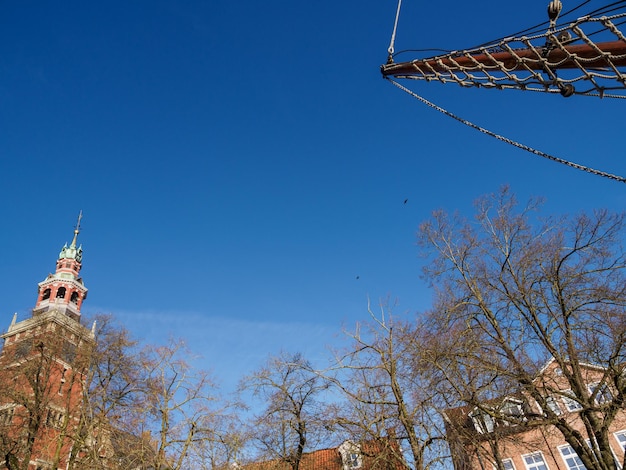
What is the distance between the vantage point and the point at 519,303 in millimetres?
16875

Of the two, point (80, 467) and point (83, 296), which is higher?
point (83, 296)

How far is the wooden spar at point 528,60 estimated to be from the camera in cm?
653

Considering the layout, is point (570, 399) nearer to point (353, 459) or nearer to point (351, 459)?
point (353, 459)

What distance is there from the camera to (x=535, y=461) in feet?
87.8

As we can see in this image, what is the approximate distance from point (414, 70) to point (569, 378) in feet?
36.0

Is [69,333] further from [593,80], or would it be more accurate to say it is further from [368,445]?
[593,80]

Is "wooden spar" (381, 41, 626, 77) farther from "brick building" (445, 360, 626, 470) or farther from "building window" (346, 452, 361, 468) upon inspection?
"building window" (346, 452, 361, 468)

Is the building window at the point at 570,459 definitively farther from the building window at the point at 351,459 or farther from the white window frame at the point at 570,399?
the building window at the point at 351,459

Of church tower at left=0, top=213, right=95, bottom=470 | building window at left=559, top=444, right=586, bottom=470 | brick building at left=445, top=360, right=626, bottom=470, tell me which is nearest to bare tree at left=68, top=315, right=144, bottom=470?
church tower at left=0, top=213, right=95, bottom=470

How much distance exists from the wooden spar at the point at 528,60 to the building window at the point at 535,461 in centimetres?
2558

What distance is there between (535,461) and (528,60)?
27133mm

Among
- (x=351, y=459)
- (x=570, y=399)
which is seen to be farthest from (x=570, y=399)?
(x=351, y=459)

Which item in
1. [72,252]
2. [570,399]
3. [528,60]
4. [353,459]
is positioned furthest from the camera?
[72,252]

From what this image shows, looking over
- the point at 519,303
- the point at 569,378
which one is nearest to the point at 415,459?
the point at 569,378
